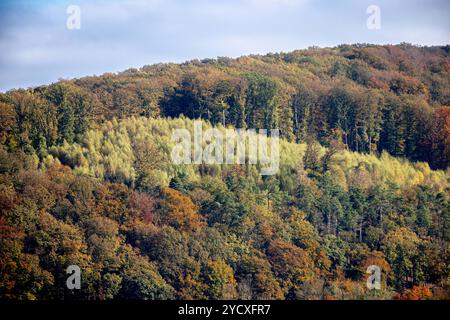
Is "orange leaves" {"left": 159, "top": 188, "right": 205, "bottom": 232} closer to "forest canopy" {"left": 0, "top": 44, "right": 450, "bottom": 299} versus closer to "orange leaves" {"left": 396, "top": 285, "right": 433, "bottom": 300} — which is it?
"forest canopy" {"left": 0, "top": 44, "right": 450, "bottom": 299}

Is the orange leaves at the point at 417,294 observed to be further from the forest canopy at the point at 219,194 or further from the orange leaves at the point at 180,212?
the orange leaves at the point at 180,212

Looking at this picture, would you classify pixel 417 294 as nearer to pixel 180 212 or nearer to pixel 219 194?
pixel 219 194

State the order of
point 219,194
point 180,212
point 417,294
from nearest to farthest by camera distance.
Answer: point 417,294, point 180,212, point 219,194

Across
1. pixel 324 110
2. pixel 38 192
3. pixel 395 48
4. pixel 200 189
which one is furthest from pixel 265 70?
pixel 38 192

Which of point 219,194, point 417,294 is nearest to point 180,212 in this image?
point 219,194

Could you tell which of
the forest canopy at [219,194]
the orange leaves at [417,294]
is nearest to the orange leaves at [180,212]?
the forest canopy at [219,194]

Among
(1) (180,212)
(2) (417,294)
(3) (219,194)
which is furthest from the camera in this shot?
(3) (219,194)

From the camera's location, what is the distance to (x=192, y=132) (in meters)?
69.0

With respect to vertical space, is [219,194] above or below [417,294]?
above

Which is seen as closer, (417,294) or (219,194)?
(417,294)

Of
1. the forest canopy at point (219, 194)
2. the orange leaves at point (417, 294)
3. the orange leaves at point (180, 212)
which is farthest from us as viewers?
the orange leaves at point (180, 212)

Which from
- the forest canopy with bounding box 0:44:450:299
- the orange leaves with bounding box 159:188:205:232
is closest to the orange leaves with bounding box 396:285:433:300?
the forest canopy with bounding box 0:44:450:299

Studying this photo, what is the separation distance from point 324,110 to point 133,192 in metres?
21.0

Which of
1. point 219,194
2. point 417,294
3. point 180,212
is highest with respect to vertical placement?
point 219,194
